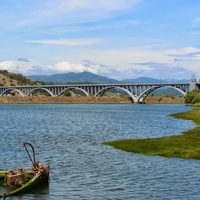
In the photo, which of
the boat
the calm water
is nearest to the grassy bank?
the calm water

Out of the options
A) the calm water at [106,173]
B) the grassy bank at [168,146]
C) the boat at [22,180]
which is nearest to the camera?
the calm water at [106,173]

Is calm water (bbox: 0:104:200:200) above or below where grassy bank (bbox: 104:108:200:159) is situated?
below

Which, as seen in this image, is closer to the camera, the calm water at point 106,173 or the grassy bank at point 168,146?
the calm water at point 106,173

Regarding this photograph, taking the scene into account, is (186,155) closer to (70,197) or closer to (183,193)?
(183,193)

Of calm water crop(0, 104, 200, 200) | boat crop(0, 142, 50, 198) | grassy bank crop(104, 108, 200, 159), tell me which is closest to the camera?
calm water crop(0, 104, 200, 200)

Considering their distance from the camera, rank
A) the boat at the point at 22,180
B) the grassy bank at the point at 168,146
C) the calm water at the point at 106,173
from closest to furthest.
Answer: the calm water at the point at 106,173 → the boat at the point at 22,180 → the grassy bank at the point at 168,146

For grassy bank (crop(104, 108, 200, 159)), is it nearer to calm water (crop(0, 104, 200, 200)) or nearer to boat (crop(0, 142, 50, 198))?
calm water (crop(0, 104, 200, 200))

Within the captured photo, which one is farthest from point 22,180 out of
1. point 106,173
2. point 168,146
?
point 168,146

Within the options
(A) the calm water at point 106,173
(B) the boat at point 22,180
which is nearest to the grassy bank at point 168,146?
(A) the calm water at point 106,173

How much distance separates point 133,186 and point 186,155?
14.2 m

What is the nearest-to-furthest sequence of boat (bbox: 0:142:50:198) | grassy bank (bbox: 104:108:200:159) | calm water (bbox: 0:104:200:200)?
calm water (bbox: 0:104:200:200)
boat (bbox: 0:142:50:198)
grassy bank (bbox: 104:108:200:159)

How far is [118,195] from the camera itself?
32.7m

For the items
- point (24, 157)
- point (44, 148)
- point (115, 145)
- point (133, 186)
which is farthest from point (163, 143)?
point (133, 186)

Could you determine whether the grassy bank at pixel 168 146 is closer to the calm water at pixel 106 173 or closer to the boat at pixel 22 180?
the calm water at pixel 106 173
